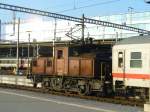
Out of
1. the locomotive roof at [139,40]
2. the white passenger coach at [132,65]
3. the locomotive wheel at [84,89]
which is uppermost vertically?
the locomotive roof at [139,40]

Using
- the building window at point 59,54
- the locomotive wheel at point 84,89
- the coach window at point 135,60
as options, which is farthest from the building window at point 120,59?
the building window at point 59,54

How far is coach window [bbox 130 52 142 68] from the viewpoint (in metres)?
21.7

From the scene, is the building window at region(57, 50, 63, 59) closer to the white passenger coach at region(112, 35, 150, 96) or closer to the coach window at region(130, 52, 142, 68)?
the white passenger coach at region(112, 35, 150, 96)

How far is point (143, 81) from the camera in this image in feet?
69.8

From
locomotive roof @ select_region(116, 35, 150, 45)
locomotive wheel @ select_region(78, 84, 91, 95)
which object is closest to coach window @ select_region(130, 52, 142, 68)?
locomotive roof @ select_region(116, 35, 150, 45)

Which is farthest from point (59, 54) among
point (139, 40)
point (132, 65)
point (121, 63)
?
point (139, 40)

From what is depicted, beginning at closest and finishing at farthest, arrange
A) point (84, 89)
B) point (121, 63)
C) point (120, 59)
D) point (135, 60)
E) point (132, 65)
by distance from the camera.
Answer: point (135, 60)
point (132, 65)
point (121, 63)
point (120, 59)
point (84, 89)

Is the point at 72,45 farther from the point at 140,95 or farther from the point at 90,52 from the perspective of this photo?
the point at 140,95

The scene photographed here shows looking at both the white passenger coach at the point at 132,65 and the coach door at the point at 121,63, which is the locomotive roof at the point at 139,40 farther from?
the coach door at the point at 121,63

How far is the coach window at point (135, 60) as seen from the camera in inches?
856

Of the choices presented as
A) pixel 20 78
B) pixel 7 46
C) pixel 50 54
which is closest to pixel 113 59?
pixel 50 54

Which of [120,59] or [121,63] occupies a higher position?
[120,59]

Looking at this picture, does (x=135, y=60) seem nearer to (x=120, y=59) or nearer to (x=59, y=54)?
(x=120, y=59)

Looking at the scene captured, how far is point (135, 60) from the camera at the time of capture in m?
22.0
